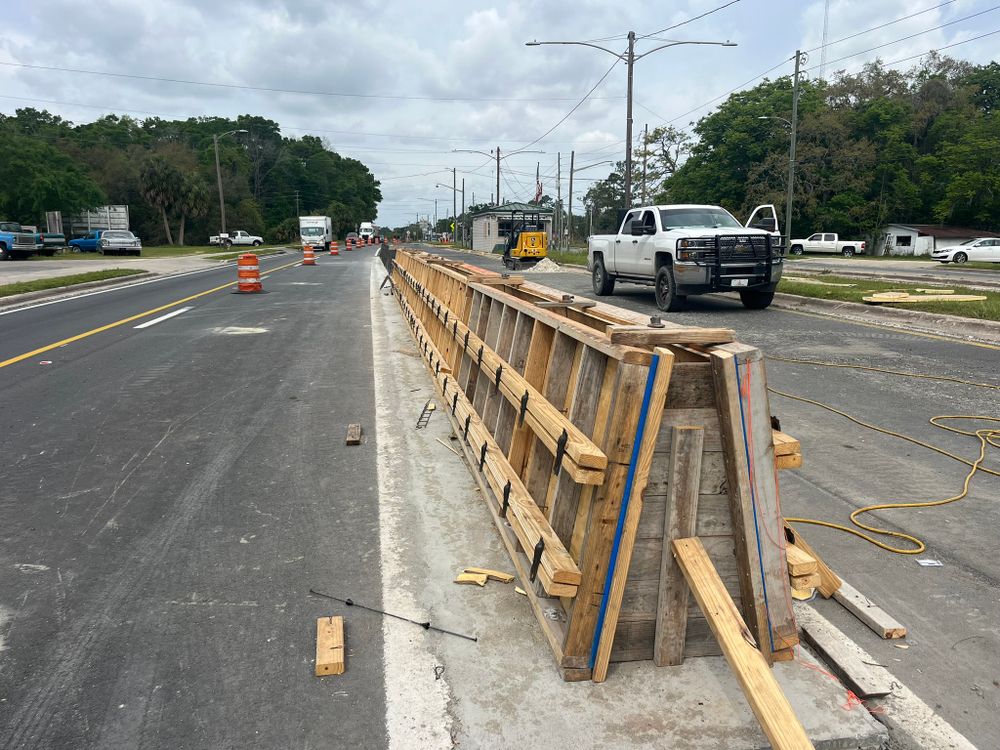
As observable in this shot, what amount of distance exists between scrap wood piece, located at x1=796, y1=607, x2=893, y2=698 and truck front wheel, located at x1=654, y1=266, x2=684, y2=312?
1160 centimetres

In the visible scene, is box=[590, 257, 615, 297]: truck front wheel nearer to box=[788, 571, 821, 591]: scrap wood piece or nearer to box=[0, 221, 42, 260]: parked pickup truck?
box=[788, 571, 821, 591]: scrap wood piece

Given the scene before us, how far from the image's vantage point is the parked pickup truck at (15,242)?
3625cm

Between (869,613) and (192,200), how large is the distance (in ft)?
274

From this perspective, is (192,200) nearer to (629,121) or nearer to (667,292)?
(629,121)

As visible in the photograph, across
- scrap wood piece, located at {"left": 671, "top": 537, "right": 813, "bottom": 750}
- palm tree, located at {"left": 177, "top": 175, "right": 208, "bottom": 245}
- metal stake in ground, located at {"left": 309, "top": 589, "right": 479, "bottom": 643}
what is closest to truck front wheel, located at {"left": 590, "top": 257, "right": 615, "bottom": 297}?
metal stake in ground, located at {"left": 309, "top": 589, "right": 479, "bottom": 643}

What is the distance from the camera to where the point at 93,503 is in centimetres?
475

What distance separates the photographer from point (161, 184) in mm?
74750

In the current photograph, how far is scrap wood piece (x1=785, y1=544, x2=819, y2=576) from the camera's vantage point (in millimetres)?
3047

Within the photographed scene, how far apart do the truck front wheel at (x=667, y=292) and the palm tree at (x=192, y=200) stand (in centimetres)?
7264

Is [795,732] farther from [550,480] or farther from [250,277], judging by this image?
[250,277]

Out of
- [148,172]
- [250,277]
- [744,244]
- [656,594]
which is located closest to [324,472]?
[656,594]

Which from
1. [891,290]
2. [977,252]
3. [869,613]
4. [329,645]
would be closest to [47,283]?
[329,645]

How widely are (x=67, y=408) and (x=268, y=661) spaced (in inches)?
206

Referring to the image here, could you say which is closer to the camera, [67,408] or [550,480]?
[550,480]
